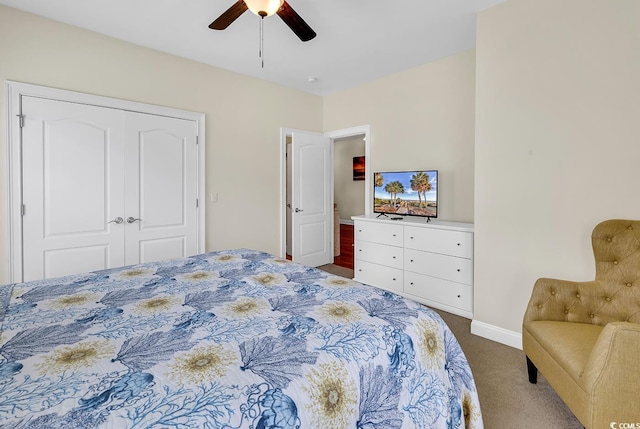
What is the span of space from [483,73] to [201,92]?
289 centimetres

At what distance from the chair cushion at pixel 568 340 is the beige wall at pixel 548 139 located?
0.57 m

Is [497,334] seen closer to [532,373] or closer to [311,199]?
[532,373]

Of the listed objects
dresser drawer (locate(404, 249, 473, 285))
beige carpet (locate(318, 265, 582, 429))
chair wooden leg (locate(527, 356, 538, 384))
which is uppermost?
dresser drawer (locate(404, 249, 473, 285))

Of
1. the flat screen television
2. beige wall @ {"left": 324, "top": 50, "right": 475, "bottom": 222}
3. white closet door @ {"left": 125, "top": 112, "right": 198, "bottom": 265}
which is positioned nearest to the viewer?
white closet door @ {"left": 125, "top": 112, "right": 198, "bottom": 265}

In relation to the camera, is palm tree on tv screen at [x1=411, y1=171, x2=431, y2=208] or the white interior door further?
the white interior door

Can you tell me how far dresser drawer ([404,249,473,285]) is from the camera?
9.59 ft

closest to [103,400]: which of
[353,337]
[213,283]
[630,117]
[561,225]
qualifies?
[353,337]

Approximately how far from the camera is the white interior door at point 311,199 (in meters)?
4.47

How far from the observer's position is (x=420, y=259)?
10.7ft

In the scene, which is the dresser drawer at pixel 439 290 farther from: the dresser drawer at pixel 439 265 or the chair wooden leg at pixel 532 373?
the chair wooden leg at pixel 532 373

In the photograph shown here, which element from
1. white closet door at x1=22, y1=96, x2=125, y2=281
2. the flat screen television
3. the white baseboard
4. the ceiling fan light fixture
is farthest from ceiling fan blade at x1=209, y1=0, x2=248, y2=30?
the white baseboard

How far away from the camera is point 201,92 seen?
11.7ft

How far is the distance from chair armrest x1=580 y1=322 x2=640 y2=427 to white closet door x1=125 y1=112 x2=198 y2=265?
11.4 feet

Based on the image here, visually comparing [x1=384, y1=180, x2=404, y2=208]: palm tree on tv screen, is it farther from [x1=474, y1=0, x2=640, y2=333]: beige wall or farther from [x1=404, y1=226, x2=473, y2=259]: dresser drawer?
[x1=474, y1=0, x2=640, y2=333]: beige wall
